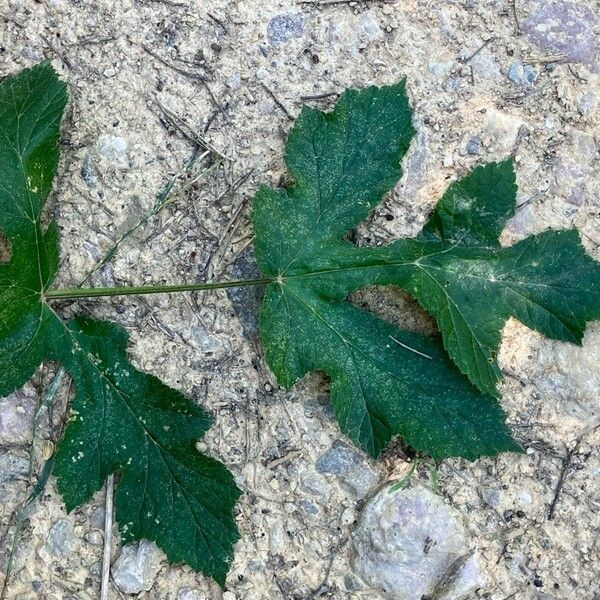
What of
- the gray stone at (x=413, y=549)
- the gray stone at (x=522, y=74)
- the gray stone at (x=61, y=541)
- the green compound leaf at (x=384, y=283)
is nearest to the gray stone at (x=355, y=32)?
the green compound leaf at (x=384, y=283)

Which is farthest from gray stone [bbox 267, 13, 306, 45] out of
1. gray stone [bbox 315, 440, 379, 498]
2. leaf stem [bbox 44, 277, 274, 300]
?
gray stone [bbox 315, 440, 379, 498]

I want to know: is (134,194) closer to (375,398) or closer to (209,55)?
(209,55)

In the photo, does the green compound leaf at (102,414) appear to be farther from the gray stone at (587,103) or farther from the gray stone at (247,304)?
the gray stone at (587,103)

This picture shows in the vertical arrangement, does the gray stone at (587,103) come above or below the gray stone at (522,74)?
below

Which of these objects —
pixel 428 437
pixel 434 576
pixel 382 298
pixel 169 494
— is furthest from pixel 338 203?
pixel 434 576

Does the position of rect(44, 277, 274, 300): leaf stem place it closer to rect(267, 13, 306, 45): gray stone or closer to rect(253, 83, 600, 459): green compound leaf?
rect(253, 83, 600, 459): green compound leaf
